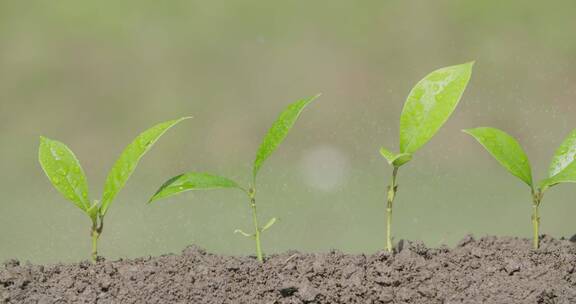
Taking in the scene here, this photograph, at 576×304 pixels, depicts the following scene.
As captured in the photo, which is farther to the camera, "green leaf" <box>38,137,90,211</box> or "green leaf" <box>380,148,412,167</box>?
"green leaf" <box>38,137,90,211</box>

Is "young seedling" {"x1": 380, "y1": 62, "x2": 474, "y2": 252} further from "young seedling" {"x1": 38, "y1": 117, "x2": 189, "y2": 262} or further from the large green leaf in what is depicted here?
"young seedling" {"x1": 38, "y1": 117, "x2": 189, "y2": 262}

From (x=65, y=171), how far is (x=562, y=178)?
3.33ft

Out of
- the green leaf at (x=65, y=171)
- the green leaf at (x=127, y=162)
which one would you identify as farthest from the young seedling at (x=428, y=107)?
the green leaf at (x=65, y=171)

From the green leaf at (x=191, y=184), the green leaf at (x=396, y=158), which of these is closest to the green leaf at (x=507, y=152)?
the green leaf at (x=396, y=158)

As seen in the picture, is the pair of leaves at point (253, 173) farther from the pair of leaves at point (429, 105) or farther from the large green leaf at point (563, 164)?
the large green leaf at point (563, 164)

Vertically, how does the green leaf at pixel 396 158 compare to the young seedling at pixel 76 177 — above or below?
below

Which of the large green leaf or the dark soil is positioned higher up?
the large green leaf

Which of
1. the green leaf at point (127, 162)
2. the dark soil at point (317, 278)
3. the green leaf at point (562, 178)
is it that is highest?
the green leaf at point (127, 162)

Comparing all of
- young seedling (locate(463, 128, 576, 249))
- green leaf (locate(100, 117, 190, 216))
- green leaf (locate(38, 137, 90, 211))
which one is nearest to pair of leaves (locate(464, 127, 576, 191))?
young seedling (locate(463, 128, 576, 249))

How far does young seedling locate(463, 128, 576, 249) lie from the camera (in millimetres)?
1677

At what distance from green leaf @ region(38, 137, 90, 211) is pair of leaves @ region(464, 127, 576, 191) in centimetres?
80

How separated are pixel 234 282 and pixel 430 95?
1.82 ft

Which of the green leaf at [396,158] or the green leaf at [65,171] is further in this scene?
the green leaf at [65,171]

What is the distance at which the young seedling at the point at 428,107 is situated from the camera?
5.40 feet
